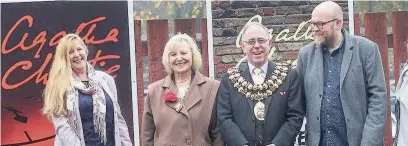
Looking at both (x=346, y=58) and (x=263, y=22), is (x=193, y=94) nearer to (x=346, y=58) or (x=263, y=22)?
(x=346, y=58)

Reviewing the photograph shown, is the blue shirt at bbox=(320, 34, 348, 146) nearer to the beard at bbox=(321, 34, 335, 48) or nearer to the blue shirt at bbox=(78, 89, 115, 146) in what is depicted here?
the beard at bbox=(321, 34, 335, 48)

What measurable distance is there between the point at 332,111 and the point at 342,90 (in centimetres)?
14

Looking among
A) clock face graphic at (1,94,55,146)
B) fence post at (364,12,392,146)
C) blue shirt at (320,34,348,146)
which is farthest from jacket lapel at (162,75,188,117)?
fence post at (364,12,392,146)

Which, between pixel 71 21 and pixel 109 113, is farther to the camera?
pixel 71 21

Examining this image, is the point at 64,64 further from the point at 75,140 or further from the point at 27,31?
the point at 27,31

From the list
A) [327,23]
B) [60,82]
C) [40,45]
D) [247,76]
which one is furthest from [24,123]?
[327,23]

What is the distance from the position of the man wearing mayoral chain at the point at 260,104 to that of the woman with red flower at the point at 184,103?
0.50 ft

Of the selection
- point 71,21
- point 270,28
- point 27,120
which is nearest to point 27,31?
point 71,21

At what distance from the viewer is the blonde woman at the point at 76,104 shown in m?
4.84

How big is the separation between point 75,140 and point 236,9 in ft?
6.90

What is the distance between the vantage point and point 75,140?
190 inches

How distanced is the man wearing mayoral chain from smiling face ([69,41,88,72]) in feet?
3.33

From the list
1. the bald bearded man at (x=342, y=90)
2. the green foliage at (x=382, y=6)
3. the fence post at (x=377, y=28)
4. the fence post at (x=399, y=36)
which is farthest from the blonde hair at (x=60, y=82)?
the green foliage at (x=382, y=6)

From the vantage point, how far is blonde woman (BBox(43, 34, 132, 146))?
4844 mm
